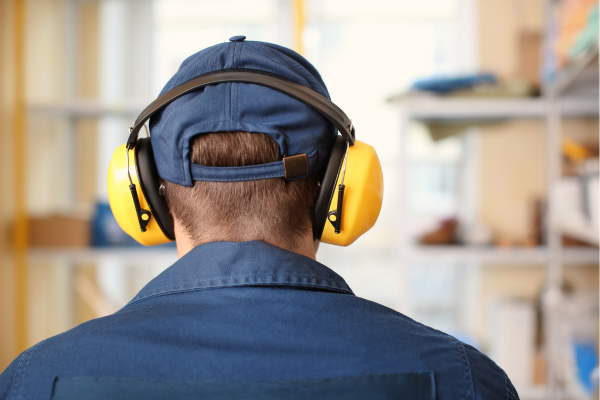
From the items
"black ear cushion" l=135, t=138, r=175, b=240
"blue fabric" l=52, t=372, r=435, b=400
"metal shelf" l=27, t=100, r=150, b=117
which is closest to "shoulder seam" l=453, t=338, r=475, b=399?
"blue fabric" l=52, t=372, r=435, b=400

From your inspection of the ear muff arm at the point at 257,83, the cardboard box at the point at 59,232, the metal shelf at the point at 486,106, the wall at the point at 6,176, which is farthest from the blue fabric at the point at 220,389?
the wall at the point at 6,176

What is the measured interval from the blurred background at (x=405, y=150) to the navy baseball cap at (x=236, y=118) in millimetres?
1134

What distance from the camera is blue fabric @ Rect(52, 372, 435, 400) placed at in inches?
20.2

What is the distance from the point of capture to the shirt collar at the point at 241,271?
1.96ft

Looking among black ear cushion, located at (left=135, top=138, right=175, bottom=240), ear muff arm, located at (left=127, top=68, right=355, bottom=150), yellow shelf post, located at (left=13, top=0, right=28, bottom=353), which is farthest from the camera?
yellow shelf post, located at (left=13, top=0, right=28, bottom=353)

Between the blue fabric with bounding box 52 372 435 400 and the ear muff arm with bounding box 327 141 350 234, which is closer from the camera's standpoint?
the blue fabric with bounding box 52 372 435 400

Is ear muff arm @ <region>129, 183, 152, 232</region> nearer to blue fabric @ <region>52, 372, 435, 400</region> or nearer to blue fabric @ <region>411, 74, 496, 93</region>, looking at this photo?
blue fabric @ <region>52, 372, 435, 400</region>

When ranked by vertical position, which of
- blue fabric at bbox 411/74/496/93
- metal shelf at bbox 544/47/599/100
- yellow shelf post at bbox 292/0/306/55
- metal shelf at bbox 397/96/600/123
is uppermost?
yellow shelf post at bbox 292/0/306/55

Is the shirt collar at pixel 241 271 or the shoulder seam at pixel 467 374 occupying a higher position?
the shirt collar at pixel 241 271

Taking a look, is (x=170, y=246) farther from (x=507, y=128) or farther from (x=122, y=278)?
(x=507, y=128)

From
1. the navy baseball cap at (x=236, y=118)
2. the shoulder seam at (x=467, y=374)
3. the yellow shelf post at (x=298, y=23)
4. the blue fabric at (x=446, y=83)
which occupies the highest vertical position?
the yellow shelf post at (x=298, y=23)

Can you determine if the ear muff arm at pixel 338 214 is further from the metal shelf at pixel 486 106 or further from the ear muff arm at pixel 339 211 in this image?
the metal shelf at pixel 486 106

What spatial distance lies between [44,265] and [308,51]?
1903 millimetres

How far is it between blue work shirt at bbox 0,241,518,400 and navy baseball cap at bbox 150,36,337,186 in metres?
0.15
